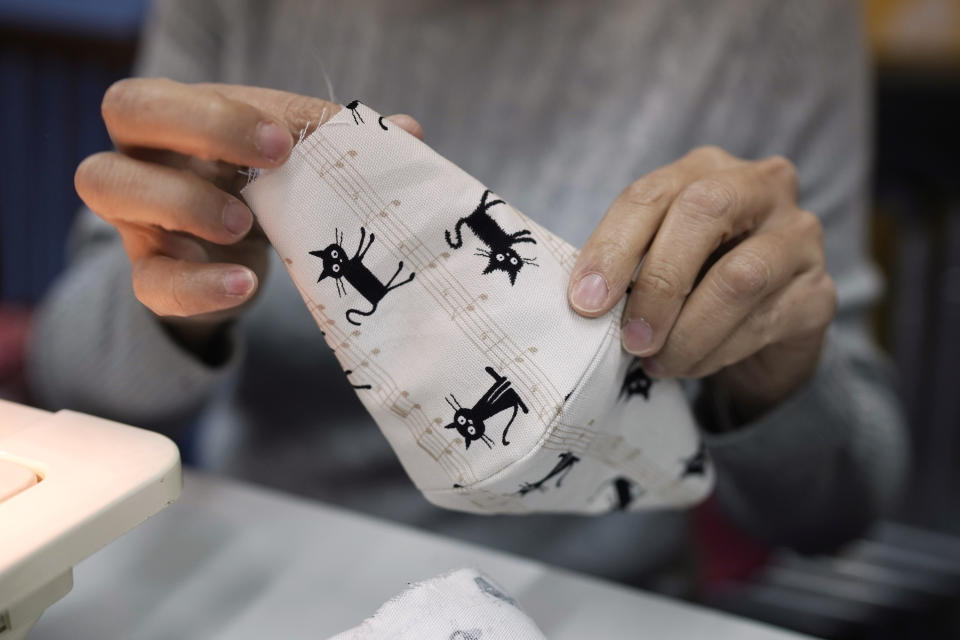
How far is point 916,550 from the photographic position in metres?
0.94

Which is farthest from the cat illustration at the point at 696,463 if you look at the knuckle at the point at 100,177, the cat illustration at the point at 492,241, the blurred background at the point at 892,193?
the blurred background at the point at 892,193

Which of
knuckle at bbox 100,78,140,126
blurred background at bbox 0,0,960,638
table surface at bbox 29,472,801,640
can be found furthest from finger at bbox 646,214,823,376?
blurred background at bbox 0,0,960,638

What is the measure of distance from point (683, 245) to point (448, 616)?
15cm

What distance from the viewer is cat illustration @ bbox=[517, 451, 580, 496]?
11.5 inches

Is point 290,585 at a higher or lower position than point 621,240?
lower

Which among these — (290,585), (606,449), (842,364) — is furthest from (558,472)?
(842,364)

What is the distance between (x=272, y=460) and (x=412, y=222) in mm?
355

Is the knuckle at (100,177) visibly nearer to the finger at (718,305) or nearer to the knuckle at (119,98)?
the knuckle at (119,98)

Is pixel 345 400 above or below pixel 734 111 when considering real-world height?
below

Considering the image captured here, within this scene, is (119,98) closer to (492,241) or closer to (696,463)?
(492,241)

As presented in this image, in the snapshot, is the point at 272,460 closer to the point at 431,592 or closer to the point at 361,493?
the point at 361,493

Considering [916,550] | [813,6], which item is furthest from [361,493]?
[916,550]

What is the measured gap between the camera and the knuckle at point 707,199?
31cm

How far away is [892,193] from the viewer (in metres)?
1.04
